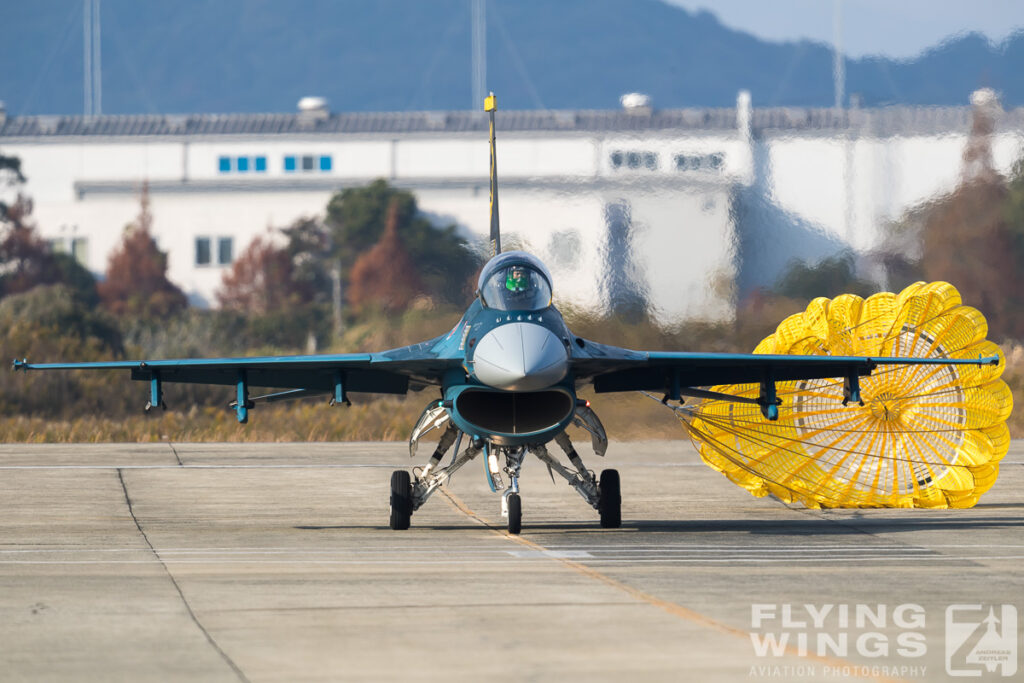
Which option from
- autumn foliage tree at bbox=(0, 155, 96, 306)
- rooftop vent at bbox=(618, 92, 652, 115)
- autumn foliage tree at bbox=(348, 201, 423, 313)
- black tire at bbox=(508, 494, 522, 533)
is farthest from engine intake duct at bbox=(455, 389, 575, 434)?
autumn foliage tree at bbox=(0, 155, 96, 306)

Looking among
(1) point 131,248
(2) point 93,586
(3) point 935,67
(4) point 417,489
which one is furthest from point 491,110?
(1) point 131,248

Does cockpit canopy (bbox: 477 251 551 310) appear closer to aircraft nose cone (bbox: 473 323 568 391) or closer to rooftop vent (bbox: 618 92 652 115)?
aircraft nose cone (bbox: 473 323 568 391)

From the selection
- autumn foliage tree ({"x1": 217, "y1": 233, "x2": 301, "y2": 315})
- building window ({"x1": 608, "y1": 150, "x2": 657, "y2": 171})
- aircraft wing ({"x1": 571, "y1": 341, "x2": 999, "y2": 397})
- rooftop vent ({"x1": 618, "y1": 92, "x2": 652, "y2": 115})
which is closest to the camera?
aircraft wing ({"x1": 571, "y1": 341, "x2": 999, "y2": 397})

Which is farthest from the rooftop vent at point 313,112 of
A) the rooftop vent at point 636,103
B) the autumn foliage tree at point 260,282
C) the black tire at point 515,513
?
the black tire at point 515,513

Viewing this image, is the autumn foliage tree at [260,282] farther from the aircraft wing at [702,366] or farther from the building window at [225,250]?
the aircraft wing at [702,366]

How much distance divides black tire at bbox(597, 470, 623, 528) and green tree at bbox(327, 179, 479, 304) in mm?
15116

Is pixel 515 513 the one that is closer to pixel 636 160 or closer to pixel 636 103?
pixel 636 160

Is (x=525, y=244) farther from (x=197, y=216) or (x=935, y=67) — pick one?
(x=197, y=216)

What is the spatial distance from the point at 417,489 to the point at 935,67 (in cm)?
2175

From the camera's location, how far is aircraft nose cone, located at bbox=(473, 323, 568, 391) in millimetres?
14945

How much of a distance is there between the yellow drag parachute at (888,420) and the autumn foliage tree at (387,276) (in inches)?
562

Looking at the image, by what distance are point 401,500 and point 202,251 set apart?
3390 centimetres

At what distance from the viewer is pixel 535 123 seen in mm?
47500

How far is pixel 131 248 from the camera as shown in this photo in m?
48.5
